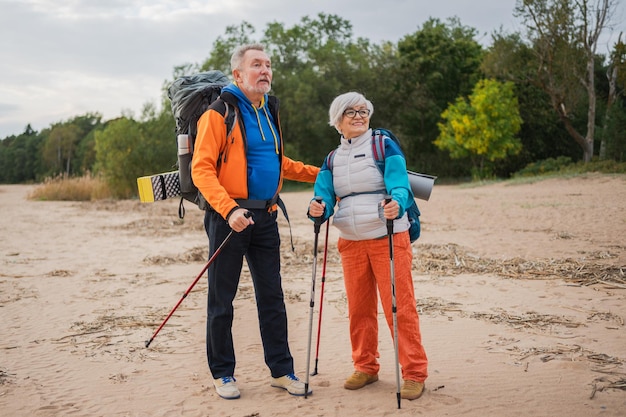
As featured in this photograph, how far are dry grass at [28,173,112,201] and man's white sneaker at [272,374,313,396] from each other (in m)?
25.1

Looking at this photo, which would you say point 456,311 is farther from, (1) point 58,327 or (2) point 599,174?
(2) point 599,174

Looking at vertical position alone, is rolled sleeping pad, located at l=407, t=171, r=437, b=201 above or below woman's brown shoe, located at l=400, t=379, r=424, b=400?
above

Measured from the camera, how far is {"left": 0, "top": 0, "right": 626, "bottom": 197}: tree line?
1153 inches

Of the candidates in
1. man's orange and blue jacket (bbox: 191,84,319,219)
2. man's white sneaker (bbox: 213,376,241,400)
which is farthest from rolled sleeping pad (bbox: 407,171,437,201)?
man's white sneaker (bbox: 213,376,241,400)

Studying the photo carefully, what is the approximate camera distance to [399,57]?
40.3 meters

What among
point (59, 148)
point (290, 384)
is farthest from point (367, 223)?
point (59, 148)

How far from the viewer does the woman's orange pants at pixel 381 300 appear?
387 centimetres

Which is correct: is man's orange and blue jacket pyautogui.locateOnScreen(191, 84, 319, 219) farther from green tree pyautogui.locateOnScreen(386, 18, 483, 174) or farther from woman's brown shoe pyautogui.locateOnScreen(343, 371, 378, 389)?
green tree pyautogui.locateOnScreen(386, 18, 483, 174)

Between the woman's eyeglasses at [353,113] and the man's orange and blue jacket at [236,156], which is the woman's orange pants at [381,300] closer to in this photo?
the man's orange and blue jacket at [236,156]

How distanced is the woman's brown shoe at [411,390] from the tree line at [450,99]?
85.1ft

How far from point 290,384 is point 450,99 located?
1493 inches

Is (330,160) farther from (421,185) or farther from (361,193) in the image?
(421,185)

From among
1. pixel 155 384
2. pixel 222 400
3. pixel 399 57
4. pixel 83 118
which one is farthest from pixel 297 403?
pixel 83 118

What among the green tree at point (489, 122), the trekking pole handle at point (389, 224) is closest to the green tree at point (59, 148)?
the green tree at point (489, 122)
